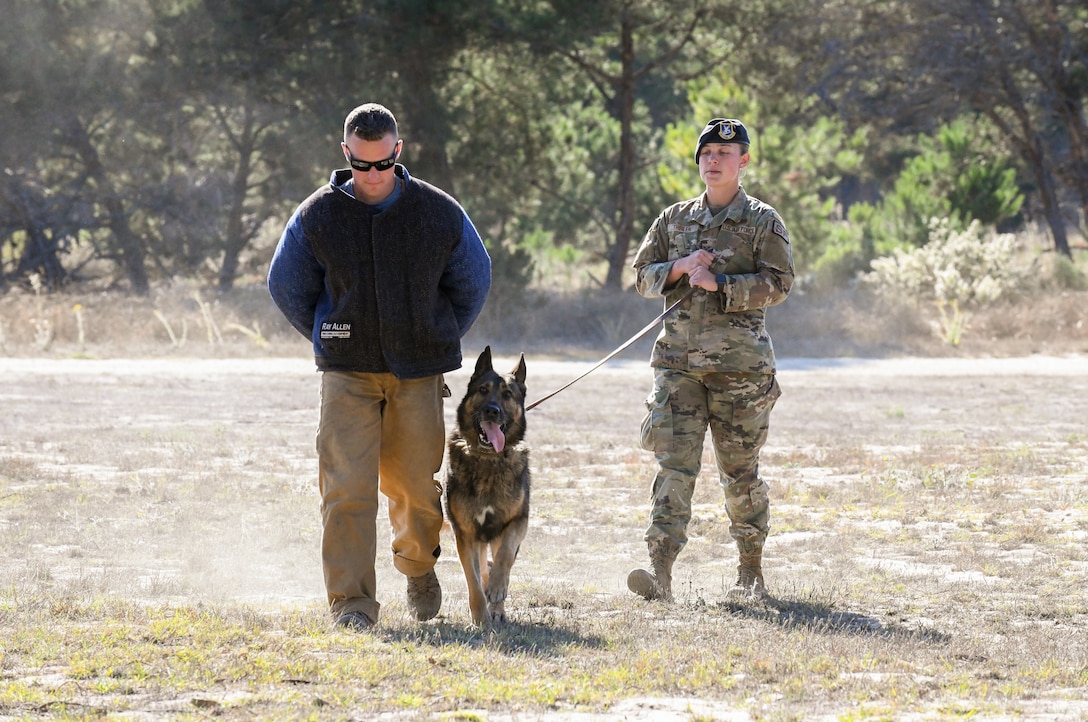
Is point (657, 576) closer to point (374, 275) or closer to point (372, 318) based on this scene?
point (372, 318)

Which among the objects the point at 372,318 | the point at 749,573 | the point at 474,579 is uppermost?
the point at 372,318

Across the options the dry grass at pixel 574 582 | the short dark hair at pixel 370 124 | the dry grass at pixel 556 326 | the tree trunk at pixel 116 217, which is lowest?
the dry grass at pixel 574 582

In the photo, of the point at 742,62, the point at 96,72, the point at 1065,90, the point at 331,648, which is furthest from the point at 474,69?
the point at 331,648

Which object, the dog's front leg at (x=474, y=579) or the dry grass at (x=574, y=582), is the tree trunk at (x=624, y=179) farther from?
the dog's front leg at (x=474, y=579)

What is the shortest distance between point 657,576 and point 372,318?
1.96m

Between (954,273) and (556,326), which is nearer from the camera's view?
(954,273)

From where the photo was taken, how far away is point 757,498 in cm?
659

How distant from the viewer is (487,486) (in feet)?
19.5

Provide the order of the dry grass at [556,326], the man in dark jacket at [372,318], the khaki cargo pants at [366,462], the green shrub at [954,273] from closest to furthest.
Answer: the man in dark jacket at [372,318] → the khaki cargo pants at [366,462] → the dry grass at [556,326] → the green shrub at [954,273]

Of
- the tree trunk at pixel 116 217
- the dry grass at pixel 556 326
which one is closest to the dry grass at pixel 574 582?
the dry grass at pixel 556 326

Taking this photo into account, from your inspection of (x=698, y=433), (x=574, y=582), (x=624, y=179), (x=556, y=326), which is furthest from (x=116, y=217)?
(x=698, y=433)

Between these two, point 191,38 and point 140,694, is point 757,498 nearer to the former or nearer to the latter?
point 140,694

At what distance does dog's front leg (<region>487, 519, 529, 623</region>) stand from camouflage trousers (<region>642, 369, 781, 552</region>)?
0.84 meters

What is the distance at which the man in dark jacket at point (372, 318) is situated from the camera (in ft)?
18.2
